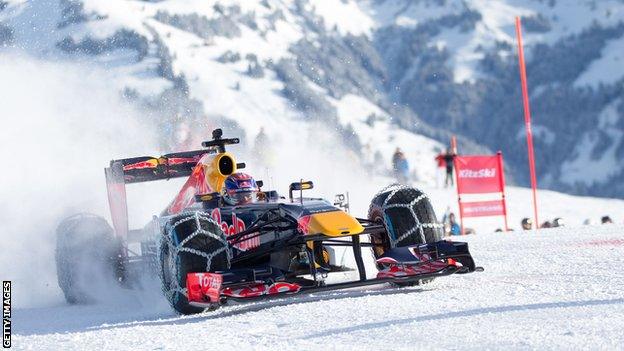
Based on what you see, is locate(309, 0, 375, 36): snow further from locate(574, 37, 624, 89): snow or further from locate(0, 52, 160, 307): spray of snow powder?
locate(0, 52, 160, 307): spray of snow powder

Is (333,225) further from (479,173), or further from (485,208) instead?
(485,208)

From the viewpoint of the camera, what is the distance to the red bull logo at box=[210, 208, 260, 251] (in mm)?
11547

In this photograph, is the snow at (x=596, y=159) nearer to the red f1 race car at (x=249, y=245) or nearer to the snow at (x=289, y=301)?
the snow at (x=289, y=301)

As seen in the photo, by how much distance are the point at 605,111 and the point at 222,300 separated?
100246 millimetres

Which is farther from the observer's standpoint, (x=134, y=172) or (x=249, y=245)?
(x=134, y=172)

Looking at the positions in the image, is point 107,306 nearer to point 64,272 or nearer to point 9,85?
point 64,272

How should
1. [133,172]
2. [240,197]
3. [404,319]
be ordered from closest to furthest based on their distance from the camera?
1. [404,319]
2. [240,197]
3. [133,172]

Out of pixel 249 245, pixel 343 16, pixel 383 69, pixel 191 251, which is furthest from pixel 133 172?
pixel 343 16

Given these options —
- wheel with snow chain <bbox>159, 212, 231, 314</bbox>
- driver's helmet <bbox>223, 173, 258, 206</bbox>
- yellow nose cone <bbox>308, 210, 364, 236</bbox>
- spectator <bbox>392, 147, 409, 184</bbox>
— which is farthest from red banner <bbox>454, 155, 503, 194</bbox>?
wheel with snow chain <bbox>159, 212, 231, 314</bbox>

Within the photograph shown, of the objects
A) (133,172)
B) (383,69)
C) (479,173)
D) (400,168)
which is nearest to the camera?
(133,172)

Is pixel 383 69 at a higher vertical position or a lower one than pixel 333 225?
higher

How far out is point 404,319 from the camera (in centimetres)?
851

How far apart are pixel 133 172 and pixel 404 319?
6.43 metres

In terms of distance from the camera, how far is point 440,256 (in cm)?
1062
